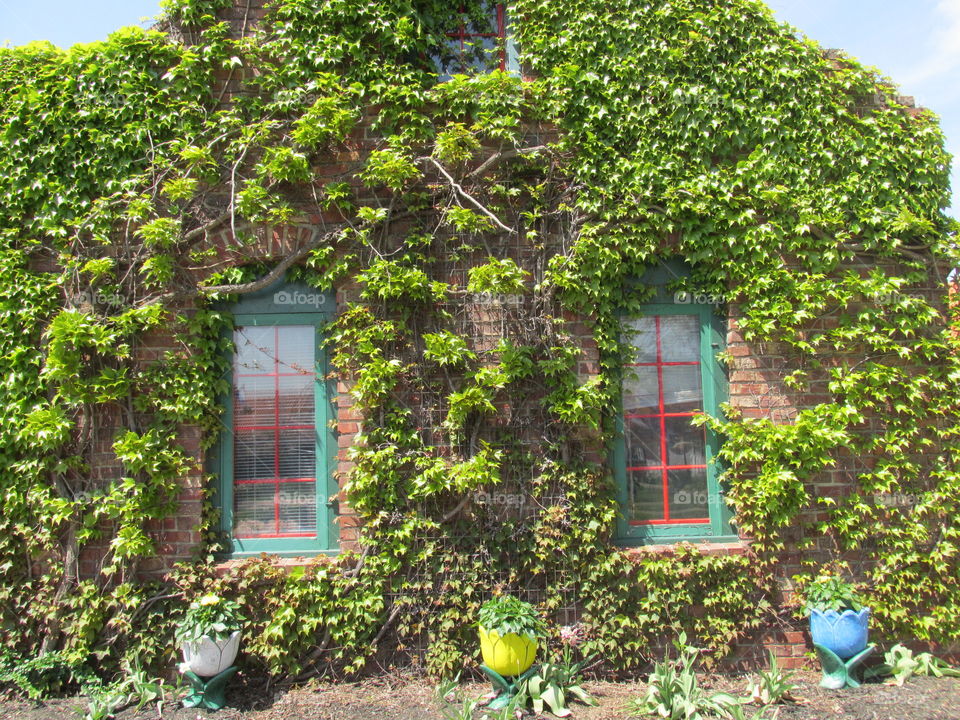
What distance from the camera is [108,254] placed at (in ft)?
14.7

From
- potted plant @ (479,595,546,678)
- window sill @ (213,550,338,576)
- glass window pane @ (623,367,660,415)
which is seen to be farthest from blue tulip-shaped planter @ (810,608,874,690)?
window sill @ (213,550,338,576)

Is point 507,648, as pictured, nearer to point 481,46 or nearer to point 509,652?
point 509,652

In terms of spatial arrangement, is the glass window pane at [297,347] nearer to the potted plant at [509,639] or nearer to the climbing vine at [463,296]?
the climbing vine at [463,296]

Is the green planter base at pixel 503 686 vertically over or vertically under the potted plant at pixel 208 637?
under

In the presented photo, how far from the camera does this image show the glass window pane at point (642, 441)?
4535mm

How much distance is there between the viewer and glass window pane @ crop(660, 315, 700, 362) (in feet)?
15.1

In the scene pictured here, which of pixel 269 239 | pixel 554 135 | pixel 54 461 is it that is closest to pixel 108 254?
pixel 269 239

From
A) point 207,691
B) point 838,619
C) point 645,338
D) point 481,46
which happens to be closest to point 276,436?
point 207,691

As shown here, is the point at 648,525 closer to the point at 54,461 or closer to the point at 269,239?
the point at 269,239

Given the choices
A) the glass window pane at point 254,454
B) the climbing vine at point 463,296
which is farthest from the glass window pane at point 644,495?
the glass window pane at point 254,454

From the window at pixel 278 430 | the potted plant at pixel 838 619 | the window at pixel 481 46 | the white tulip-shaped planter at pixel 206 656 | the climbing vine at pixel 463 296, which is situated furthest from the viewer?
the window at pixel 481 46

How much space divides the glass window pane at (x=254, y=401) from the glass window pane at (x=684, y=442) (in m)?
2.79

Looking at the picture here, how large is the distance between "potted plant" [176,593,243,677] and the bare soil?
26 cm

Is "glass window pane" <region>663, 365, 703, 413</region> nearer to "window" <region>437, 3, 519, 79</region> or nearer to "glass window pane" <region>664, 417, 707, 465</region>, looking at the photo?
"glass window pane" <region>664, 417, 707, 465</region>
